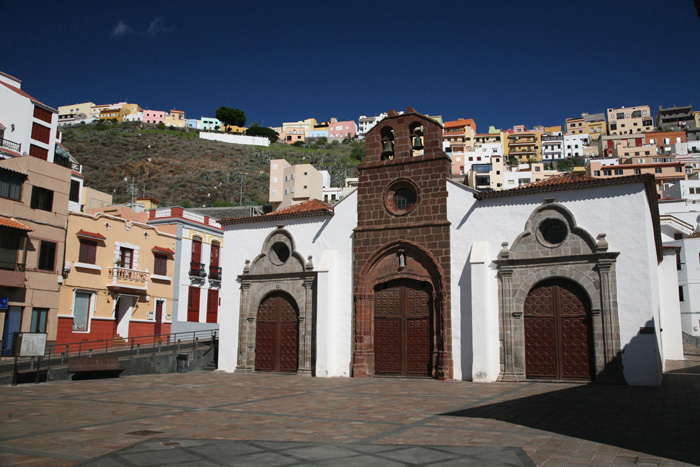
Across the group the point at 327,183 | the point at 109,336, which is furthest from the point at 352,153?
the point at 109,336

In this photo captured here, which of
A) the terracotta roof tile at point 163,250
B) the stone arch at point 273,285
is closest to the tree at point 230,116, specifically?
the terracotta roof tile at point 163,250

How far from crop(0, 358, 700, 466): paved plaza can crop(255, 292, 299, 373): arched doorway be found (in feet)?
18.9

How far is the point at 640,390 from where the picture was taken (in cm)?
1539

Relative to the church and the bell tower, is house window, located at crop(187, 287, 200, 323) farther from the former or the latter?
the bell tower

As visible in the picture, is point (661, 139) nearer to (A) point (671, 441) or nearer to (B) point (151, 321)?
(B) point (151, 321)

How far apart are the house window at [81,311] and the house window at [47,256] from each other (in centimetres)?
214

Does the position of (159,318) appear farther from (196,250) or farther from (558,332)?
(558,332)

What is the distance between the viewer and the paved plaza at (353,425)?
746cm

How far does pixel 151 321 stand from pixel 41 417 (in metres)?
23.2

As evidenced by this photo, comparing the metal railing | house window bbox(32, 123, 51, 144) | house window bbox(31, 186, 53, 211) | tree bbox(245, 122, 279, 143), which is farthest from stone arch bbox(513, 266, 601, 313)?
tree bbox(245, 122, 279, 143)

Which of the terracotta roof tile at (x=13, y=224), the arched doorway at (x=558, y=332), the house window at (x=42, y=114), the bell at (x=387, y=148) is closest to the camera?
the arched doorway at (x=558, y=332)

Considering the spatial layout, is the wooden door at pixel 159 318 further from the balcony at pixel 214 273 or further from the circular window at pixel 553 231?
the circular window at pixel 553 231

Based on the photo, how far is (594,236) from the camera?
18.0 m

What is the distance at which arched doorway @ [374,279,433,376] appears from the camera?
2017 cm
